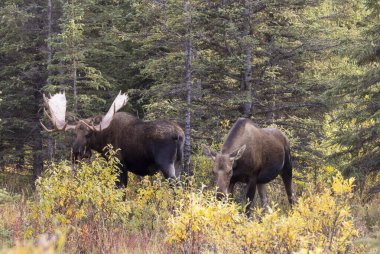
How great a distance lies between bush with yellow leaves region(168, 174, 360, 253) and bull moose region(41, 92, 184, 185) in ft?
18.4

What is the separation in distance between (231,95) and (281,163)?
2.03 metres

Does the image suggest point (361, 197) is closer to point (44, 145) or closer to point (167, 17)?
point (167, 17)

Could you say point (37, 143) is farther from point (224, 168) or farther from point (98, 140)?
point (224, 168)

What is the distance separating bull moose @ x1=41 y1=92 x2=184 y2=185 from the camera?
11.4 m

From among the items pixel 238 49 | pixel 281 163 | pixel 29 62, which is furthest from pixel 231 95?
pixel 29 62

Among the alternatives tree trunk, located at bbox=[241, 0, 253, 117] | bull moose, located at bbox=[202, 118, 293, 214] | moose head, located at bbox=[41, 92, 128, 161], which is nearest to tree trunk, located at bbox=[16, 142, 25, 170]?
moose head, located at bbox=[41, 92, 128, 161]

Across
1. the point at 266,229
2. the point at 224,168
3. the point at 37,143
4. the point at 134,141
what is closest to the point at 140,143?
the point at 134,141

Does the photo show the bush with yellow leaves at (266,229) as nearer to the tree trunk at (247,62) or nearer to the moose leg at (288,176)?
the moose leg at (288,176)

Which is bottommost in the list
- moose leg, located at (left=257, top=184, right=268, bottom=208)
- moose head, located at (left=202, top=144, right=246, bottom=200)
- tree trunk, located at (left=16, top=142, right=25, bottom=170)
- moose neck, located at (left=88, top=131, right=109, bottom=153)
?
tree trunk, located at (left=16, top=142, right=25, bottom=170)

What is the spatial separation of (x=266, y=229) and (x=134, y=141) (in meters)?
7.07

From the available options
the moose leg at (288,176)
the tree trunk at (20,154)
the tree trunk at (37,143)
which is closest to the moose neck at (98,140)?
the moose leg at (288,176)

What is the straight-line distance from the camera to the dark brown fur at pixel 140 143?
11.4m

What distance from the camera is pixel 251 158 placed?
10.2 meters

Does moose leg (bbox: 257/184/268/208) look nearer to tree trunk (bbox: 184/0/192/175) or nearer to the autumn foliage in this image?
tree trunk (bbox: 184/0/192/175)
